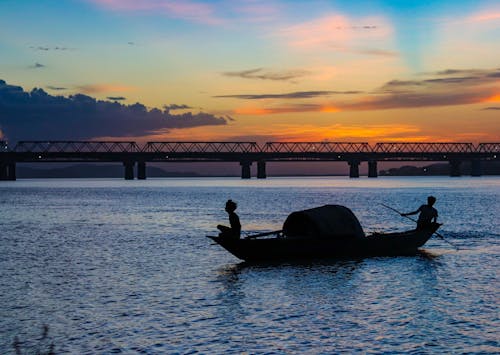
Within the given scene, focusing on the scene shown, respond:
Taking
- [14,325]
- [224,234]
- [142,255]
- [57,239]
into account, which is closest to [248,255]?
[224,234]

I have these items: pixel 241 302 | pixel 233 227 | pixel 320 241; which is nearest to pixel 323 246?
pixel 320 241

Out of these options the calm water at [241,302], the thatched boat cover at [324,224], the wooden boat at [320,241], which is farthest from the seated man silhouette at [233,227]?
the thatched boat cover at [324,224]

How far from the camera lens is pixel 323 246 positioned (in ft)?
105

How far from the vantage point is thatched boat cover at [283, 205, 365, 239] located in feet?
106

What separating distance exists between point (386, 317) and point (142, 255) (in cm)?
1946

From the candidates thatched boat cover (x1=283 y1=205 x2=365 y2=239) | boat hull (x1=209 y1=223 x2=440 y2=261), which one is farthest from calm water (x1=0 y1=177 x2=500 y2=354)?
thatched boat cover (x1=283 y1=205 x2=365 y2=239)

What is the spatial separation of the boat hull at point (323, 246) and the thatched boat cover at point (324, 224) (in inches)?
13.8

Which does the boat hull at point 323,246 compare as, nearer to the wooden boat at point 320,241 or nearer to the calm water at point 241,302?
the wooden boat at point 320,241

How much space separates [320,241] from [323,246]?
33 centimetres

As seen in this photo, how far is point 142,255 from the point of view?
36562mm

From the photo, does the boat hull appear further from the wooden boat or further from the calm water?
the calm water

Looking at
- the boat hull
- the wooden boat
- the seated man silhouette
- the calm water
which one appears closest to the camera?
the calm water

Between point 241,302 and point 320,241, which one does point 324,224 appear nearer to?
point 320,241

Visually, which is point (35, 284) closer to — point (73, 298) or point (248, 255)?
point (73, 298)
